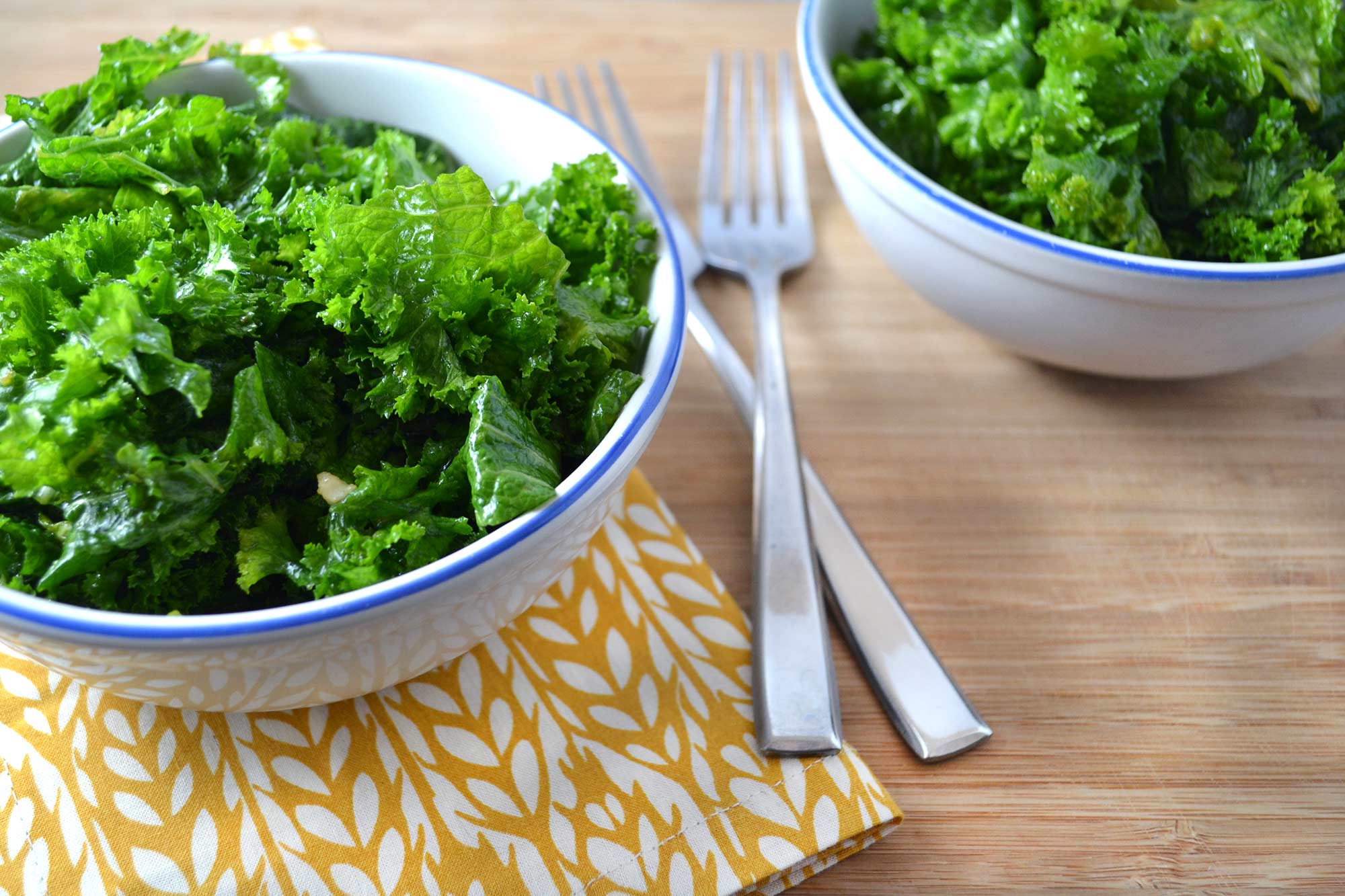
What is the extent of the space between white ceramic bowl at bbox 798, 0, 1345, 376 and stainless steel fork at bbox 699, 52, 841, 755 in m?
0.23

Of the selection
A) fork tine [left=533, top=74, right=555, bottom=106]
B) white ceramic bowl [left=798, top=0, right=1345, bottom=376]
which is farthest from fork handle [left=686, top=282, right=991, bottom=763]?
fork tine [left=533, top=74, right=555, bottom=106]

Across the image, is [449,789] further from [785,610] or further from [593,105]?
[593,105]

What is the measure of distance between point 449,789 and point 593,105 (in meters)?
1.47

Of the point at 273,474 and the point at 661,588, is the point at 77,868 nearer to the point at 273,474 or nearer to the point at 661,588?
the point at 273,474

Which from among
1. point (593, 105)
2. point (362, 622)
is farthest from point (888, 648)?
point (593, 105)

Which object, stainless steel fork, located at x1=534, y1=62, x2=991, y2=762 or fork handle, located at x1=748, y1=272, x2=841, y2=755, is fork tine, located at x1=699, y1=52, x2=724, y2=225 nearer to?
stainless steel fork, located at x1=534, y1=62, x2=991, y2=762

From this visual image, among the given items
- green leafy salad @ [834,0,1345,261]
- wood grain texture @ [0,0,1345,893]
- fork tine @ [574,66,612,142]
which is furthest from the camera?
fork tine @ [574,66,612,142]

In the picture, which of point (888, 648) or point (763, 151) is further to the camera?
point (763, 151)

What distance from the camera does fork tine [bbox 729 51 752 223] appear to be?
2035 mm

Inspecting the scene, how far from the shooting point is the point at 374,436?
3.81 feet

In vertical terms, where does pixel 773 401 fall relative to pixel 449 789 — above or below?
above

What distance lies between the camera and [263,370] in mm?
1084

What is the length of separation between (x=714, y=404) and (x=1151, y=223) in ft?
2.32

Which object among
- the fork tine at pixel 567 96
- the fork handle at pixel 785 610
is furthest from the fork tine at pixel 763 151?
the fork handle at pixel 785 610
